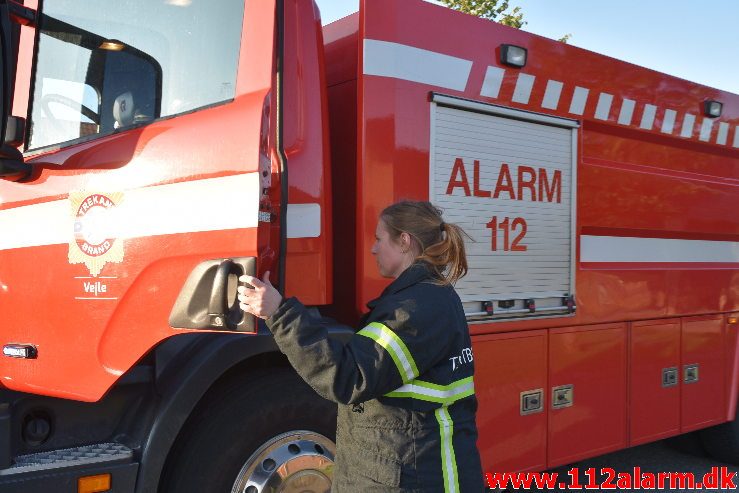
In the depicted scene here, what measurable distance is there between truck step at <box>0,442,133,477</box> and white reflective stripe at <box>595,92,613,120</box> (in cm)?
286

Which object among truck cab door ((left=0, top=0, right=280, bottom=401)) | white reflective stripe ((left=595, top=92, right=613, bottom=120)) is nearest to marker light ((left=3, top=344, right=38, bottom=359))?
truck cab door ((left=0, top=0, right=280, bottom=401))

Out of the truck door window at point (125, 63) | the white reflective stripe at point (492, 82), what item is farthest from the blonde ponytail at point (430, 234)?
the white reflective stripe at point (492, 82)

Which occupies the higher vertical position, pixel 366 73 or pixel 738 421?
pixel 366 73

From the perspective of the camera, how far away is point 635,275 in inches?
161

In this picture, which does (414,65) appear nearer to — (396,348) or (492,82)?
(492,82)

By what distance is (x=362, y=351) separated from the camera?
1.88 m

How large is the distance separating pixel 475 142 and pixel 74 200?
173 cm

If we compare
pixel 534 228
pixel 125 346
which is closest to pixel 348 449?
pixel 125 346

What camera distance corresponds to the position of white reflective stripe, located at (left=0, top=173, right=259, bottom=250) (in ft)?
7.51

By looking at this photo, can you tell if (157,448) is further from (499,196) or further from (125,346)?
(499,196)

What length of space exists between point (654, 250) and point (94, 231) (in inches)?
123

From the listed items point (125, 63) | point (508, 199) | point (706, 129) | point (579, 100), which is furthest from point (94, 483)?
point (706, 129)

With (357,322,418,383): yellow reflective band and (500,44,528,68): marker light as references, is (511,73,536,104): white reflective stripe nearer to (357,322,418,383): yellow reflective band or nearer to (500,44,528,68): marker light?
(500,44,528,68): marker light

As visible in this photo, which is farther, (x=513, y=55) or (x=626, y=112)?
(x=626, y=112)
